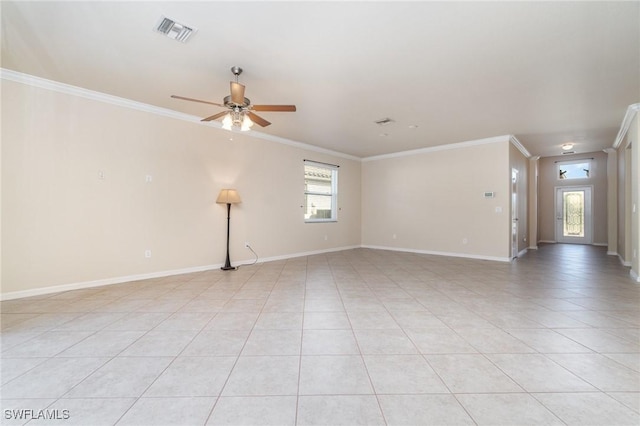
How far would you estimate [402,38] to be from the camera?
8.75ft

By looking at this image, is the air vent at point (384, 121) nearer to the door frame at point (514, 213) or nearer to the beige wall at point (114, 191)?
the beige wall at point (114, 191)

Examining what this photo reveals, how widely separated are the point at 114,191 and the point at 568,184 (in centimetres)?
1291

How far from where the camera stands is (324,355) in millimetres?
2156

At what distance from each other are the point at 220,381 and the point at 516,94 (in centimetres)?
486

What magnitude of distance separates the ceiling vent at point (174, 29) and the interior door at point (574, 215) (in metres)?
12.1

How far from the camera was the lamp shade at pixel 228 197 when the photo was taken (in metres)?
5.04

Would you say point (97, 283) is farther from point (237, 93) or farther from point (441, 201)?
point (441, 201)

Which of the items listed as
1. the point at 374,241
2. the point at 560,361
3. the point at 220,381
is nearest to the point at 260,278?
the point at 220,381

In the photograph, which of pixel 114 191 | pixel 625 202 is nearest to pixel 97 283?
pixel 114 191

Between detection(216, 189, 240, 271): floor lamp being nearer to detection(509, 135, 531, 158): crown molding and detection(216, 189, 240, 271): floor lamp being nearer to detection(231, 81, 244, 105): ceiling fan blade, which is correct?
detection(231, 81, 244, 105): ceiling fan blade

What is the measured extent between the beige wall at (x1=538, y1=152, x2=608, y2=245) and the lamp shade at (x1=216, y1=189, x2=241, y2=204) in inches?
424

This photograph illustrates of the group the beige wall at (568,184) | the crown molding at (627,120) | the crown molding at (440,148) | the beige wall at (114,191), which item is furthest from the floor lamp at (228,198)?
the beige wall at (568,184)

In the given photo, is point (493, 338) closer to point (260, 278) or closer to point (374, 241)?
point (260, 278)

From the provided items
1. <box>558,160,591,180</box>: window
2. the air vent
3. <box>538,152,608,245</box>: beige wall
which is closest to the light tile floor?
the air vent
